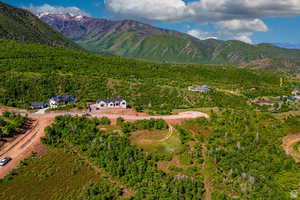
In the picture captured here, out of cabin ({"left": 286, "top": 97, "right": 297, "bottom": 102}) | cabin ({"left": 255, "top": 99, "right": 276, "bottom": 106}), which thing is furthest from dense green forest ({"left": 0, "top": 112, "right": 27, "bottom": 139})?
cabin ({"left": 286, "top": 97, "right": 297, "bottom": 102})

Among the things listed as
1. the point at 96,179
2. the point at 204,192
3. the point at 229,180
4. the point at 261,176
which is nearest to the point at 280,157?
the point at 261,176

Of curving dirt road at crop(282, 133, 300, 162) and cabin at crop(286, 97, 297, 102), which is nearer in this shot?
curving dirt road at crop(282, 133, 300, 162)

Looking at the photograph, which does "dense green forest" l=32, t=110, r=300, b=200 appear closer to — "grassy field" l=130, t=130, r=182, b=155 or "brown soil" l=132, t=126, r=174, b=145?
"grassy field" l=130, t=130, r=182, b=155

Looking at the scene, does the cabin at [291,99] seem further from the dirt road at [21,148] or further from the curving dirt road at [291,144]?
the dirt road at [21,148]

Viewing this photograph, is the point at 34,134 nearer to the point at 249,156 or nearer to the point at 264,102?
the point at 249,156

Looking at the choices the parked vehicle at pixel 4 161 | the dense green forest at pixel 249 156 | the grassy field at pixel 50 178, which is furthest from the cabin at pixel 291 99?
the parked vehicle at pixel 4 161

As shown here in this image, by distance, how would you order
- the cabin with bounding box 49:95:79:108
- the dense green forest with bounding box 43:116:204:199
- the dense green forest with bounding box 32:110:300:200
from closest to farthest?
1. the dense green forest with bounding box 43:116:204:199
2. the dense green forest with bounding box 32:110:300:200
3. the cabin with bounding box 49:95:79:108
